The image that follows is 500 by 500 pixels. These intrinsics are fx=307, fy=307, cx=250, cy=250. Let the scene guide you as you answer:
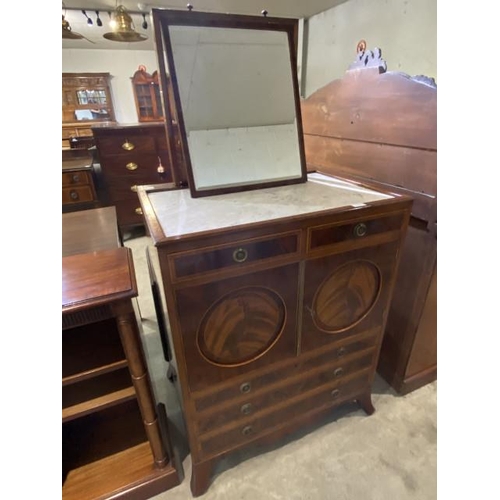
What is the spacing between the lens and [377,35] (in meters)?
2.77

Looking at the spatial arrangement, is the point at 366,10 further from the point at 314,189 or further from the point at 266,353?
the point at 266,353

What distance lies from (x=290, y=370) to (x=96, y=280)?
0.70m

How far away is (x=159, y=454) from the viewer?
1092 mm

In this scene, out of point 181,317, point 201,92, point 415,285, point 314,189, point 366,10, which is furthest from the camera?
point 366,10

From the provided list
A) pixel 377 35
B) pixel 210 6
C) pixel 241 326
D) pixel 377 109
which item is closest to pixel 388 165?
pixel 377 109

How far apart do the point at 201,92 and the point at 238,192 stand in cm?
33

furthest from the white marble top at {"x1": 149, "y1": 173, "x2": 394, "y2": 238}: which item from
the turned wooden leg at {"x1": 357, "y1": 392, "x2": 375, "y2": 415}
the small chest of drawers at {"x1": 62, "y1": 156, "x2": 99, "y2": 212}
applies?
the small chest of drawers at {"x1": 62, "y1": 156, "x2": 99, "y2": 212}

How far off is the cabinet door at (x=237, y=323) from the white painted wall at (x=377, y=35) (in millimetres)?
2468

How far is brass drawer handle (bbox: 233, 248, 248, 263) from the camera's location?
2.62 feet

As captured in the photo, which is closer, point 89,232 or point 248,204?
point 248,204

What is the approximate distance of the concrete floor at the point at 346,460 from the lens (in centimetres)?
112

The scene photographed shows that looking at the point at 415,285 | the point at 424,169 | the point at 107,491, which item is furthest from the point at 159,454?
the point at 424,169

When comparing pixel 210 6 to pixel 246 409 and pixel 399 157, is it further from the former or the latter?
pixel 246 409
